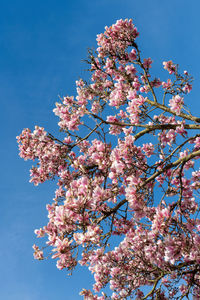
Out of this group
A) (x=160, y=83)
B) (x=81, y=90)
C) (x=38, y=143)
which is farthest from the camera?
(x=160, y=83)

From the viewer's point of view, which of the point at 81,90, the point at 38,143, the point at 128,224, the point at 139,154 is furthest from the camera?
the point at 81,90

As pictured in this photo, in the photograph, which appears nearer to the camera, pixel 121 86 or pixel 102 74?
pixel 121 86

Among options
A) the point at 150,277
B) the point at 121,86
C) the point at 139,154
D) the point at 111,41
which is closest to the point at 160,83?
the point at 121,86

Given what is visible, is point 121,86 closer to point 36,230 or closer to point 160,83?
point 160,83

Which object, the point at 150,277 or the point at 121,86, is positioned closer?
the point at 150,277

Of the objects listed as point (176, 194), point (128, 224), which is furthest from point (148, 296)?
point (176, 194)

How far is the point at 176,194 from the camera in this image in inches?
212

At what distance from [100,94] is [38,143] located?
247 cm

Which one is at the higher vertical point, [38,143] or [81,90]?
[81,90]

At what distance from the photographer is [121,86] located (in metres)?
8.12

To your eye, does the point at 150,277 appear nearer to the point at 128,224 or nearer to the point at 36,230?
the point at 128,224

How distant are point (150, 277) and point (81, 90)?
5192mm

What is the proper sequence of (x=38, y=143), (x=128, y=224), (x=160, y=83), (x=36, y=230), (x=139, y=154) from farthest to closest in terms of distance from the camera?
(x=160, y=83) → (x=38, y=143) → (x=128, y=224) → (x=139, y=154) → (x=36, y=230)

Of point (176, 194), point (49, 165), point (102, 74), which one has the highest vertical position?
point (102, 74)
